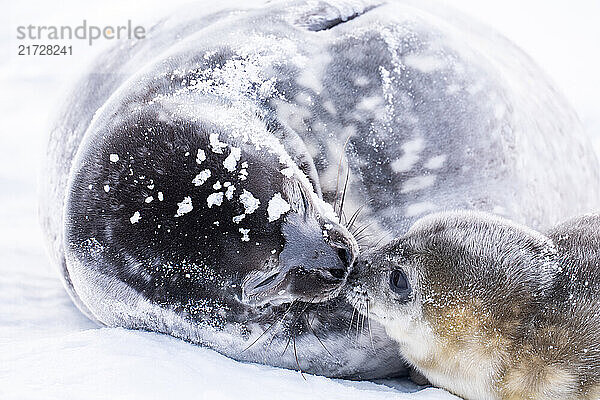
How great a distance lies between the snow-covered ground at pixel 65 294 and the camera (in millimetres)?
2090

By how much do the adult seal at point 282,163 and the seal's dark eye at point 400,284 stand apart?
0.16 m

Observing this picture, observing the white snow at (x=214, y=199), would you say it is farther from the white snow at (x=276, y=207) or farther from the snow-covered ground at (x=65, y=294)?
the snow-covered ground at (x=65, y=294)

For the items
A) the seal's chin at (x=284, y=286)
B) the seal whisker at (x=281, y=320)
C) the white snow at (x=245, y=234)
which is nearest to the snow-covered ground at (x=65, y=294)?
the seal whisker at (x=281, y=320)

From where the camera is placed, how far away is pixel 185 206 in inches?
86.5

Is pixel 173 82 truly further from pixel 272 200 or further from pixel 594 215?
pixel 594 215

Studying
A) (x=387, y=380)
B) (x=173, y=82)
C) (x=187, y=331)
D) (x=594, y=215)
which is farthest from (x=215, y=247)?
(x=594, y=215)

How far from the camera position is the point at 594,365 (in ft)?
7.35

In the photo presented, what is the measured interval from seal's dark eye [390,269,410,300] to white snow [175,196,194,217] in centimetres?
68

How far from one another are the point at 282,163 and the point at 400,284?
507 millimetres

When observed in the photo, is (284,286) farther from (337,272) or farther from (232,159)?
(232,159)

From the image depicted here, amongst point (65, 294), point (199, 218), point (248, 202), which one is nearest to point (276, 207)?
point (248, 202)

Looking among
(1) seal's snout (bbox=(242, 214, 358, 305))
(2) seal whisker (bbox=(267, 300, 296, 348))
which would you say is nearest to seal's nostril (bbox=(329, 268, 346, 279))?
(1) seal's snout (bbox=(242, 214, 358, 305))

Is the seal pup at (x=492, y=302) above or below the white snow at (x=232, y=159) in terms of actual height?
below

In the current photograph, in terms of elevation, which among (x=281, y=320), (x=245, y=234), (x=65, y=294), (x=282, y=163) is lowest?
(x=65, y=294)
